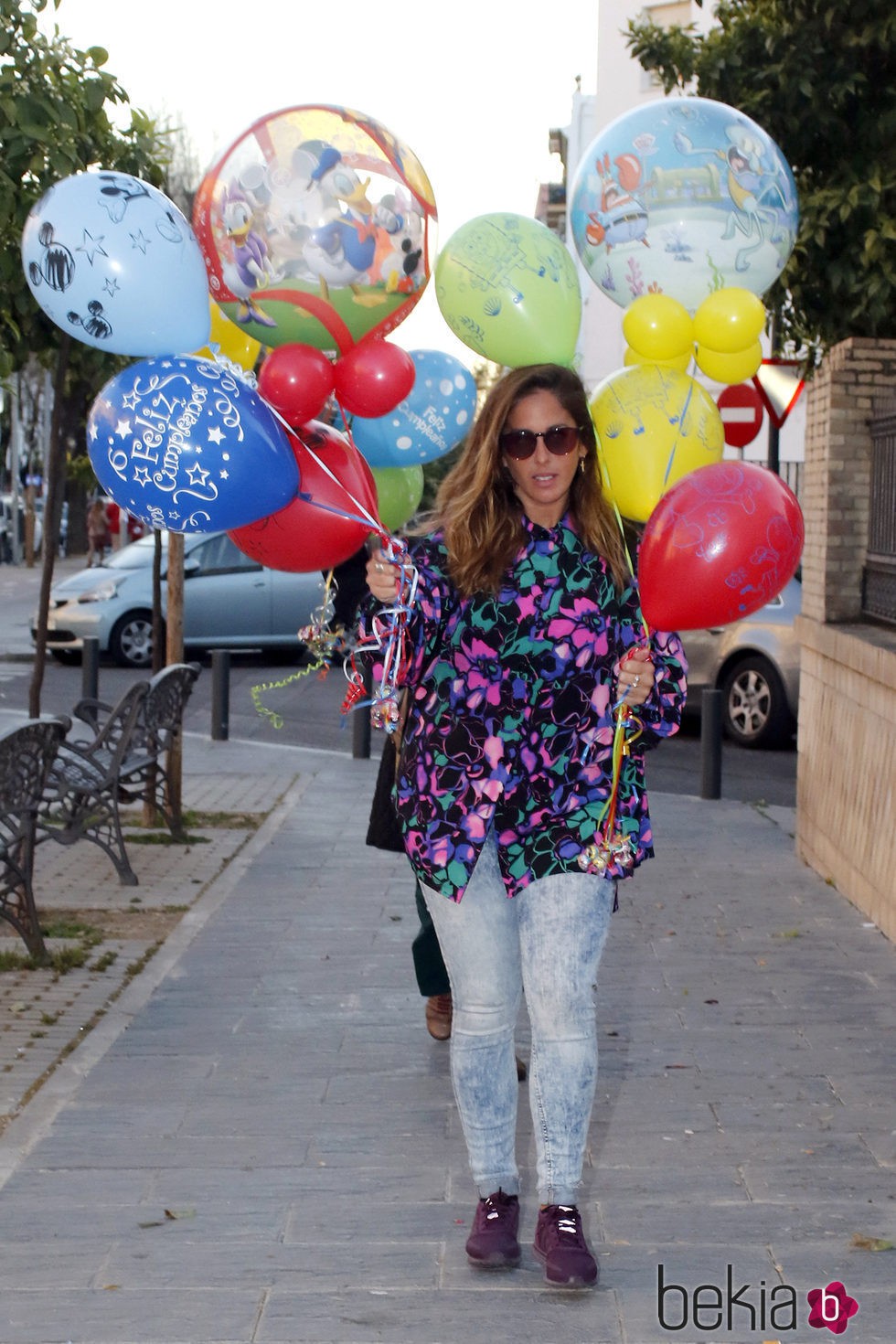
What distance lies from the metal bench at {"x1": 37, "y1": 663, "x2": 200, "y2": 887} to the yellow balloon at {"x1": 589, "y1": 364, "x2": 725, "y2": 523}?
3.98 m

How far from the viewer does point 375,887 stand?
26.2 feet

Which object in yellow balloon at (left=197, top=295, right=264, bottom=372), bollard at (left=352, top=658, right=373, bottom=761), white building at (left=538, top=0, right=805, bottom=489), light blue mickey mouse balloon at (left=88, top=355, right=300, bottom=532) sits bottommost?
bollard at (left=352, top=658, right=373, bottom=761)

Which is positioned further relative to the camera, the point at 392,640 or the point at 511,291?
the point at 511,291

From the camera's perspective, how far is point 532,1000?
3607mm

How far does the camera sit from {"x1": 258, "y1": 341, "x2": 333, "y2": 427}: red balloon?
3787mm

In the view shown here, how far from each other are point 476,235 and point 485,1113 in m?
2.06

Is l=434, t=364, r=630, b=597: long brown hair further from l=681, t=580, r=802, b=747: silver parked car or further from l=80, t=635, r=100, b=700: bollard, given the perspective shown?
l=681, t=580, r=802, b=747: silver parked car

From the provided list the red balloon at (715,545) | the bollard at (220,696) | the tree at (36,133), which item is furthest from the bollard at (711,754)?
the red balloon at (715,545)

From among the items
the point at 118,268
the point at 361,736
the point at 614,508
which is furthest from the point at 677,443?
the point at 361,736

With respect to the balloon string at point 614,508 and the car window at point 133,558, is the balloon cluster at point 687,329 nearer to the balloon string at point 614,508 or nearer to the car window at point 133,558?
the balloon string at point 614,508

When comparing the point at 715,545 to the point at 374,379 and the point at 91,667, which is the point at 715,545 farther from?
the point at 91,667

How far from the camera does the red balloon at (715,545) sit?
3547mm

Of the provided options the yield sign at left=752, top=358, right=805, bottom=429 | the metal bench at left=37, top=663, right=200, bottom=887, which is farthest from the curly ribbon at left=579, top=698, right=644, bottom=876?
the yield sign at left=752, top=358, right=805, bottom=429

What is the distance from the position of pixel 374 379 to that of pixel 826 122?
24.9ft
